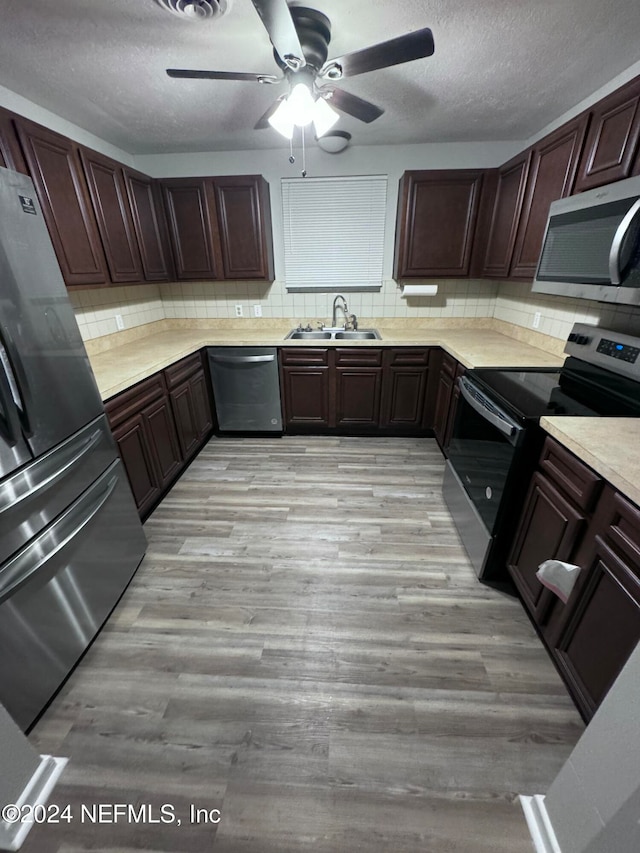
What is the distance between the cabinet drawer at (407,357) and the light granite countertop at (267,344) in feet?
0.22

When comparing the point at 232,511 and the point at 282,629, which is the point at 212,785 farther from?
the point at 232,511

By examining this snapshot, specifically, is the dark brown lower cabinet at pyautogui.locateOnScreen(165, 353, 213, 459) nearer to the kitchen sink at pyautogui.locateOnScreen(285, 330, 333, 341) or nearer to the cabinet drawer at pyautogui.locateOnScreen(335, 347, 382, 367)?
the kitchen sink at pyautogui.locateOnScreen(285, 330, 333, 341)

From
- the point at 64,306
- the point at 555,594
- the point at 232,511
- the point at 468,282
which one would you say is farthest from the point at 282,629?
the point at 468,282

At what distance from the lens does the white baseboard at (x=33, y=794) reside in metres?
0.95

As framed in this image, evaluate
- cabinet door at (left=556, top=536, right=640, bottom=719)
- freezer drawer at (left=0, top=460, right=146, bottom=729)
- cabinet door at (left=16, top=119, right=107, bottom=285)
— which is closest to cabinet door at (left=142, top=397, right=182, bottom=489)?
freezer drawer at (left=0, top=460, right=146, bottom=729)

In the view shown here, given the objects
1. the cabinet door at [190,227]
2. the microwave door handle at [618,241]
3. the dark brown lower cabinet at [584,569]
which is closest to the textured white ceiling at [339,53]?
the cabinet door at [190,227]

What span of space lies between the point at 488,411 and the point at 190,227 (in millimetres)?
2833

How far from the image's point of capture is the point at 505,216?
2.48 meters

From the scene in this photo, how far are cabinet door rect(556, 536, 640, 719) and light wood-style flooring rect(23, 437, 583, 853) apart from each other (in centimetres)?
20

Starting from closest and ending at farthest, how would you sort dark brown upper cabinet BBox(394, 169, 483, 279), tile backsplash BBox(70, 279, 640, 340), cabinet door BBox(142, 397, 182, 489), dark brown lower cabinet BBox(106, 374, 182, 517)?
dark brown lower cabinet BBox(106, 374, 182, 517) → cabinet door BBox(142, 397, 182, 489) → dark brown upper cabinet BBox(394, 169, 483, 279) → tile backsplash BBox(70, 279, 640, 340)

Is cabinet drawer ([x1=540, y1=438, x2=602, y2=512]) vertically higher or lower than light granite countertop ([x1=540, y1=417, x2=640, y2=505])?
lower

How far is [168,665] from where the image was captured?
1.40 metres

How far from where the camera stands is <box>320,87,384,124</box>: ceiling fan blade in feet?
5.21

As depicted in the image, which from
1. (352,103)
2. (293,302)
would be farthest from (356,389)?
(352,103)
